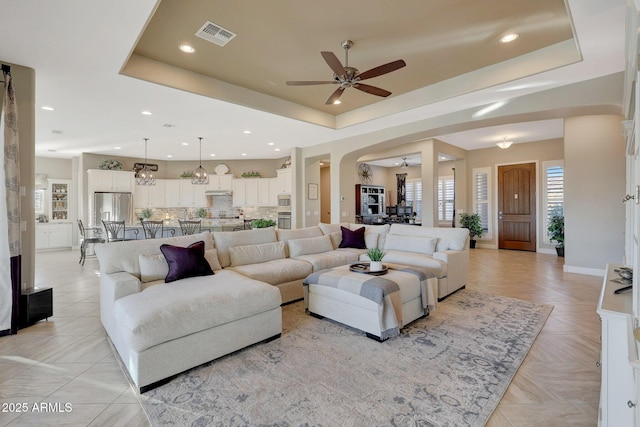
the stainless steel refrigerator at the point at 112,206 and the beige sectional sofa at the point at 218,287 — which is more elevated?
the stainless steel refrigerator at the point at 112,206

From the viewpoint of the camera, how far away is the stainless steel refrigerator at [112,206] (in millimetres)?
8312

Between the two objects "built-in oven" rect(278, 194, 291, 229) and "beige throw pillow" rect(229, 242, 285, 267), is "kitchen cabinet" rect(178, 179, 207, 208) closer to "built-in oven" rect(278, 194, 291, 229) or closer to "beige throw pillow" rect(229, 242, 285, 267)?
"built-in oven" rect(278, 194, 291, 229)

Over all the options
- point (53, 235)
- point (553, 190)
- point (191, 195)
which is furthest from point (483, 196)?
point (53, 235)

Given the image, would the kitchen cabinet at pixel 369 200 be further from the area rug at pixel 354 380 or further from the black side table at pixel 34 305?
the black side table at pixel 34 305

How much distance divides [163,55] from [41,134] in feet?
15.7

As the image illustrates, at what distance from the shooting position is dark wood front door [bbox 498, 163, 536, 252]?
8.09 meters

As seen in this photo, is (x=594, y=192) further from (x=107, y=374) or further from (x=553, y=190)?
(x=107, y=374)

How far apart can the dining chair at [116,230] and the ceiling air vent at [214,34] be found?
4.76 metres

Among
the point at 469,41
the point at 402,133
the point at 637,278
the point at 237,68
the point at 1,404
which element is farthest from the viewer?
the point at 402,133

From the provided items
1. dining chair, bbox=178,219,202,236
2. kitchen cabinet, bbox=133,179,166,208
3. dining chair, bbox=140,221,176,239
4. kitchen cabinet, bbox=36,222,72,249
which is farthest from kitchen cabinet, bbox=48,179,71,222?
dining chair, bbox=178,219,202,236

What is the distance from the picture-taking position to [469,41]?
3.46 metres

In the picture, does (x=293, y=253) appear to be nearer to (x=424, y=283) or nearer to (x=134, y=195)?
(x=424, y=283)

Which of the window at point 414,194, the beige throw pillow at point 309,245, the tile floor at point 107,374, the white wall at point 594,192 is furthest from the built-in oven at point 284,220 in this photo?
the white wall at point 594,192

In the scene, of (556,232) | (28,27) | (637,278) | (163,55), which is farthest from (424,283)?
(556,232)
